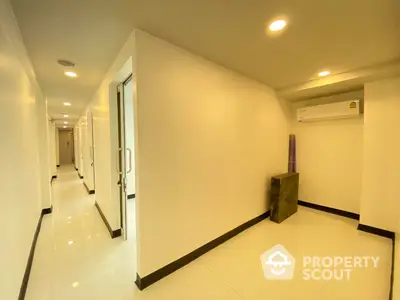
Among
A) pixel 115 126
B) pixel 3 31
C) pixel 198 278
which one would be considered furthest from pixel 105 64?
pixel 198 278

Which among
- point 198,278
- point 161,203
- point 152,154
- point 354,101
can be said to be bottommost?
point 198,278

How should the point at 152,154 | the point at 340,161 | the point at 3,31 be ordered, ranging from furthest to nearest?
the point at 340,161 → the point at 152,154 → the point at 3,31

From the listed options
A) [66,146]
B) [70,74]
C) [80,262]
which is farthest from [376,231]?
[66,146]

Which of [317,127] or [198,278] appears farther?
[317,127]

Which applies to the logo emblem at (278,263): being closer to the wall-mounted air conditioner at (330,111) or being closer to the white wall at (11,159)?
the white wall at (11,159)

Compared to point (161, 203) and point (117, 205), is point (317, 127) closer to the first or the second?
point (161, 203)

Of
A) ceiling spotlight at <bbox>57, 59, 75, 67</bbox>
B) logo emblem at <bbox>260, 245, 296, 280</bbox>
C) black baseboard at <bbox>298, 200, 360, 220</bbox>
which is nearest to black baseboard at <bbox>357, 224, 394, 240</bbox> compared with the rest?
black baseboard at <bbox>298, 200, 360, 220</bbox>

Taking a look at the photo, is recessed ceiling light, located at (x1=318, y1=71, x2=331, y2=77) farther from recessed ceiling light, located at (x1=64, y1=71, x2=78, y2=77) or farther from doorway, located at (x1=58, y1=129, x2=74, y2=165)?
doorway, located at (x1=58, y1=129, x2=74, y2=165)

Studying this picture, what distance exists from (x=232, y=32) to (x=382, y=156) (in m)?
2.79

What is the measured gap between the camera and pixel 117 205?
266 cm

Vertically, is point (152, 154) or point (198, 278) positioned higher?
point (152, 154)

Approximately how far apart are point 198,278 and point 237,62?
8.13 feet

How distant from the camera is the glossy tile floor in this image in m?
1.66

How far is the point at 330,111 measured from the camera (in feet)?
10.9
